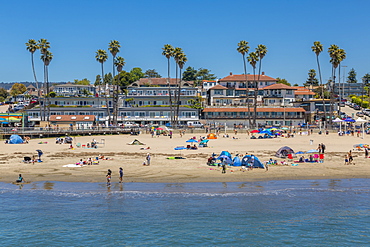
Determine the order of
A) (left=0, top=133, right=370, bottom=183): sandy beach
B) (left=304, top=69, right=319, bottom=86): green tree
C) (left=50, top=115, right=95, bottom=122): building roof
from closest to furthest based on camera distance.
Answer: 1. (left=0, top=133, right=370, bottom=183): sandy beach
2. (left=50, top=115, right=95, bottom=122): building roof
3. (left=304, top=69, right=319, bottom=86): green tree

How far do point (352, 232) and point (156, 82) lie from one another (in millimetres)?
104462

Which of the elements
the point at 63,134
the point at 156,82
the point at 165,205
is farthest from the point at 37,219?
the point at 156,82

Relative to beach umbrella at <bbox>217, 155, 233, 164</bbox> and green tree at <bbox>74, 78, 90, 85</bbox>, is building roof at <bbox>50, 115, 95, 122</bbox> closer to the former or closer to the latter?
beach umbrella at <bbox>217, 155, 233, 164</bbox>

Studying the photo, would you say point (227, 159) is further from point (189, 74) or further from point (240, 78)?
point (189, 74)

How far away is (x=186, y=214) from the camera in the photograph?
71.8 feet

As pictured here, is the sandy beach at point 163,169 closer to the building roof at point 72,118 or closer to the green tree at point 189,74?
the building roof at point 72,118

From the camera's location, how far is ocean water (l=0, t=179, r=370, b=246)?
60.9 ft

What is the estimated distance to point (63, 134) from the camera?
234ft

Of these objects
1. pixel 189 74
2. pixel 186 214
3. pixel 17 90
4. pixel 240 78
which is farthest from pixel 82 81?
pixel 186 214

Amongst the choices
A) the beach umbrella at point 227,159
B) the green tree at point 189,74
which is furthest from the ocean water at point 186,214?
the green tree at point 189,74

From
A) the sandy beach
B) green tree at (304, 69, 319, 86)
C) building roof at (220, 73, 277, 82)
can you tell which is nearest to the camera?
the sandy beach

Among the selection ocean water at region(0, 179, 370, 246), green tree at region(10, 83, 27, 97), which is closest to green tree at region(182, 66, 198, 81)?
green tree at region(10, 83, 27, 97)

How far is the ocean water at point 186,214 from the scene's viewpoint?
1856 centimetres

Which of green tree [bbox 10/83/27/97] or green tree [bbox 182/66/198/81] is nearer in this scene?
green tree [bbox 182/66/198/81]
